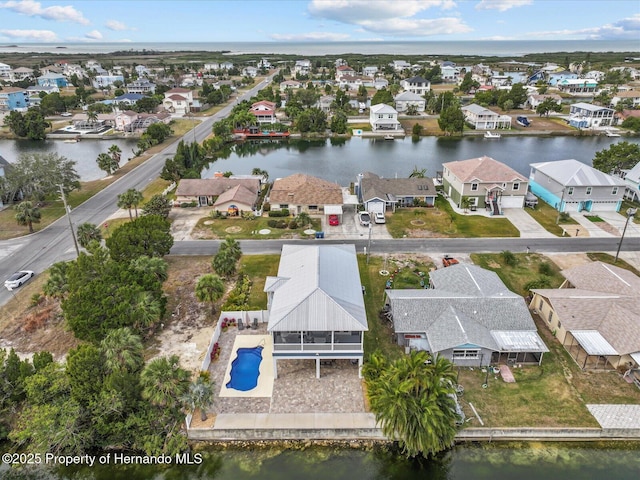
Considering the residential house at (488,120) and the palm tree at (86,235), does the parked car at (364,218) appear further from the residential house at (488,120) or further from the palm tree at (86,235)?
the residential house at (488,120)

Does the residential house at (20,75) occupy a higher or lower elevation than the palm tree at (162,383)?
higher

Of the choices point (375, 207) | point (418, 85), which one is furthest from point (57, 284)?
point (418, 85)

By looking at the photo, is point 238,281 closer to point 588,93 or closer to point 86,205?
point 86,205

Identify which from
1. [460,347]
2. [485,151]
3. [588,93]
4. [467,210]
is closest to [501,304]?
[460,347]

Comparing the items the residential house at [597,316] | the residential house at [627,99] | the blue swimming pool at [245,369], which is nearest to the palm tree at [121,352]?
the blue swimming pool at [245,369]

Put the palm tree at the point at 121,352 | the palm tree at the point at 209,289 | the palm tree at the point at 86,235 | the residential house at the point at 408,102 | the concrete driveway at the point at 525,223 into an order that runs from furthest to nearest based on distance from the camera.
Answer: the residential house at the point at 408,102
the concrete driveway at the point at 525,223
the palm tree at the point at 86,235
the palm tree at the point at 209,289
the palm tree at the point at 121,352

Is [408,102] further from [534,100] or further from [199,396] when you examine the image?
[199,396]
